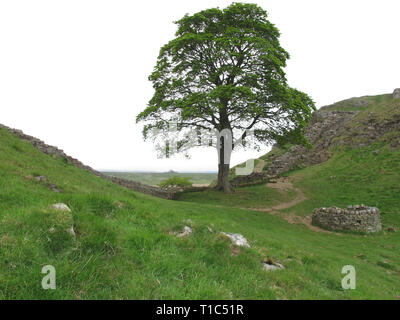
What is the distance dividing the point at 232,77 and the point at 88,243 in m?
24.2

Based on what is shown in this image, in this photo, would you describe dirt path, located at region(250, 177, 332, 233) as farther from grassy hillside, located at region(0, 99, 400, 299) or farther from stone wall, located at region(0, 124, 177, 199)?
stone wall, located at region(0, 124, 177, 199)

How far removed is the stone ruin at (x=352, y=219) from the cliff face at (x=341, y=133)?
39.0 feet

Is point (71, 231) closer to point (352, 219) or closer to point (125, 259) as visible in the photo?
point (125, 259)

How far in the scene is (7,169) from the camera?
8898 mm

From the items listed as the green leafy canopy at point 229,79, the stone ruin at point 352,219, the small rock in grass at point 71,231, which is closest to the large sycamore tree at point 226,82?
the green leafy canopy at point 229,79

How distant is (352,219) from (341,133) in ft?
96.8

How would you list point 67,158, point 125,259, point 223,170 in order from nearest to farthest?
point 125,259 → point 67,158 → point 223,170

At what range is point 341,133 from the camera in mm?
41188

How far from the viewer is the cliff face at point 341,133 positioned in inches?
1363

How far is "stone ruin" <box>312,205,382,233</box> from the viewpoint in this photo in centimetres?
1691

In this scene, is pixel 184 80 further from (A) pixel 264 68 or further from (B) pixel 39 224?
(B) pixel 39 224

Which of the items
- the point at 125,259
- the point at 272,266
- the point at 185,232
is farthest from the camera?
the point at 185,232

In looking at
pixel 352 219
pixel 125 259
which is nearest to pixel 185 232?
pixel 125 259

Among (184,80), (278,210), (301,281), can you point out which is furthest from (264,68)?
(301,281)
